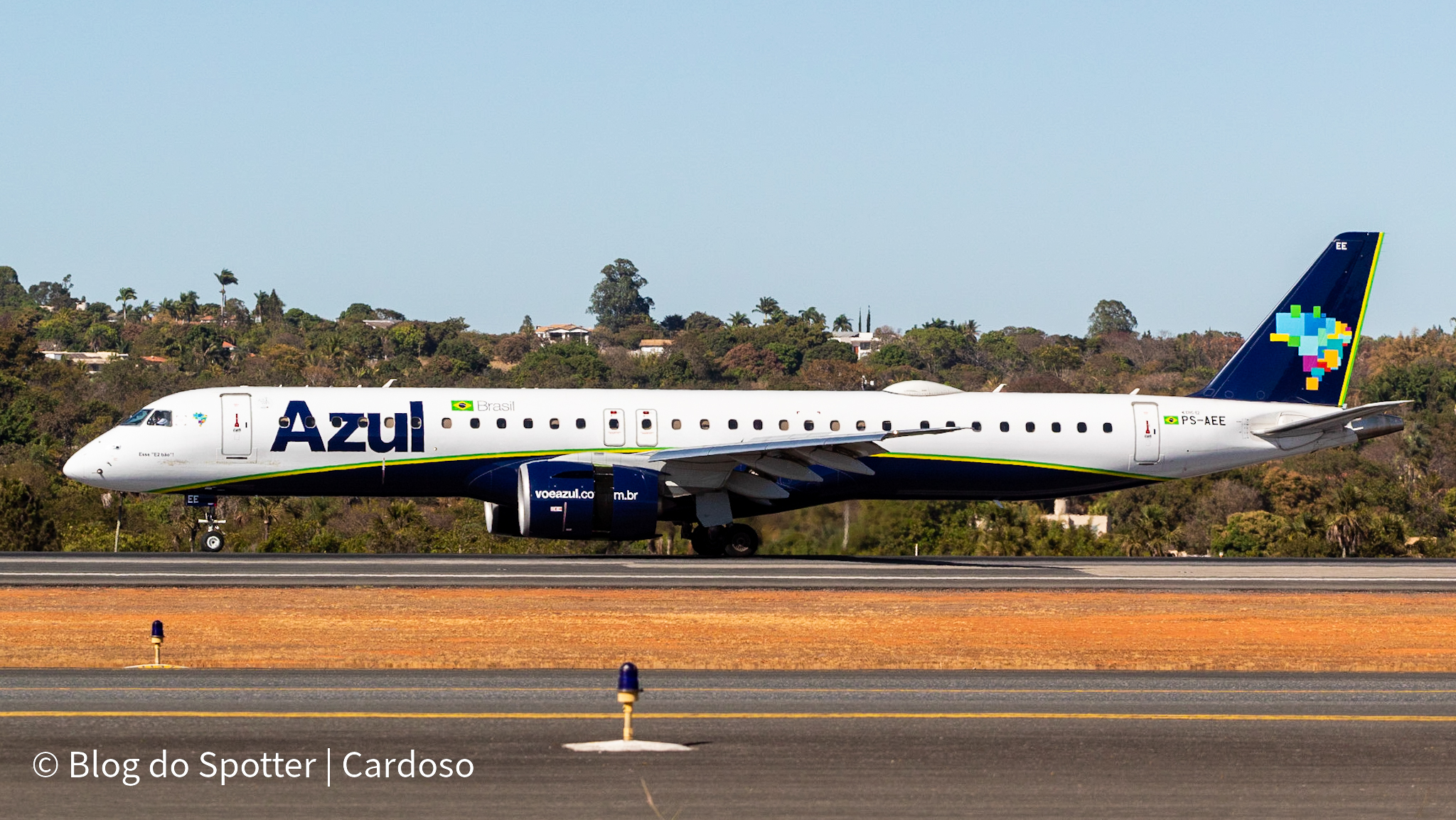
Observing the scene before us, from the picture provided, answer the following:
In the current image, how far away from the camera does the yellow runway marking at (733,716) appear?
50.7 ft

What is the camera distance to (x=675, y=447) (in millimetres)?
37312

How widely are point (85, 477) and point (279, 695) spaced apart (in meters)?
21.2

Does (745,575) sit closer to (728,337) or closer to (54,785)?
(54,785)

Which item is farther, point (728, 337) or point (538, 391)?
point (728, 337)

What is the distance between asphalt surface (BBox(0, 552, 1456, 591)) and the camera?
3112cm

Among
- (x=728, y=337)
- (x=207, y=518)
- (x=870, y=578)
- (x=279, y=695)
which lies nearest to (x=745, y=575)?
(x=870, y=578)

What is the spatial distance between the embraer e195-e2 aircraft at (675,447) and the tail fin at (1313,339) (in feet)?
2.47

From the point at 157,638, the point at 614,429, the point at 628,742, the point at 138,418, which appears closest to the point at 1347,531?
the point at 614,429

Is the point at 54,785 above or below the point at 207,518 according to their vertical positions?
below

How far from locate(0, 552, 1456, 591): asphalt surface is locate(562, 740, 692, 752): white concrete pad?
52.9 feet

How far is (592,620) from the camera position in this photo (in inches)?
989

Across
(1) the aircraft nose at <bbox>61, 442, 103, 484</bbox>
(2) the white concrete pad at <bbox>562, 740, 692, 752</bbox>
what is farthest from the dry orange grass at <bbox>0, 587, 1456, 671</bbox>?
(1) the aircraft nose at <bbox>61, 442, 103, 484</bbox>

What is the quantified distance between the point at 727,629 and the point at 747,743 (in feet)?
32.2

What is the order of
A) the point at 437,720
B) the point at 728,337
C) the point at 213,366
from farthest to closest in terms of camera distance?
1. the point at 728,337
2. the point at 213,366
3. the point at 437,720
